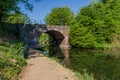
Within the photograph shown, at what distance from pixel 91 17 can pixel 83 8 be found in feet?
9.60

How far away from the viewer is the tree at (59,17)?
104m

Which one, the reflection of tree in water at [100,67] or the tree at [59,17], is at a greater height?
the tree at [59,17]

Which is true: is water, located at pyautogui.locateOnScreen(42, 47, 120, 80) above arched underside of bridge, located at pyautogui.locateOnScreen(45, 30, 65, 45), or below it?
below

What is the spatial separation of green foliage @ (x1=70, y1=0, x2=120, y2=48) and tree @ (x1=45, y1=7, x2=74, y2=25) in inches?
1066

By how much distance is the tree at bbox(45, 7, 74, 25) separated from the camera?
341 feet

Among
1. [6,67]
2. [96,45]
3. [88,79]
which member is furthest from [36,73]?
Answer: [96,45]

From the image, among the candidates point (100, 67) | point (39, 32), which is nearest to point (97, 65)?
point (100, 67)

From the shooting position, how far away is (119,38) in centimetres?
7981

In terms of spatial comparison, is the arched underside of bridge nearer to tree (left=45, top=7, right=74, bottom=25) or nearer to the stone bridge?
the stone bridge

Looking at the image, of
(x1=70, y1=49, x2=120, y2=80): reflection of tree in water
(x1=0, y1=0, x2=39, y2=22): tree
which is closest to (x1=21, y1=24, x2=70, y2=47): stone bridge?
(x1=0, y1=0, x2=39, y2=22): tree

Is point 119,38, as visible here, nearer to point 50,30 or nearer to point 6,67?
point 50,30

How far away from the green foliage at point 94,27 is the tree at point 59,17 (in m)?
27.1

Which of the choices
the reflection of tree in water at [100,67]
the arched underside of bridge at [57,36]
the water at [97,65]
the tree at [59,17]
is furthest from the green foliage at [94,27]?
the reflection of tree in water at [100,67]

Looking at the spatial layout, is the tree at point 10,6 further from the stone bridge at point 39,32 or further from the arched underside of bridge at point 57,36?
the arched underside of bridge at point 57,36
